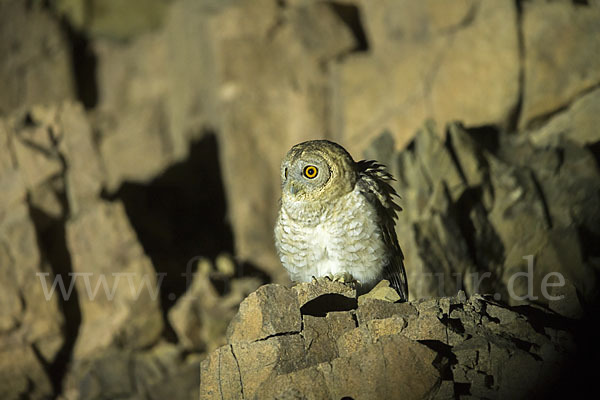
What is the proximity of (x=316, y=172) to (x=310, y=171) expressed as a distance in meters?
0.04

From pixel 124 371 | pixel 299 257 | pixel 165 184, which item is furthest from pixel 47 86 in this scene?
pixel 299 257

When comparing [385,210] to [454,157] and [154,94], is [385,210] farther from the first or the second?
[154,94]

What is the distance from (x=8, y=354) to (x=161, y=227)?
12.5 ft

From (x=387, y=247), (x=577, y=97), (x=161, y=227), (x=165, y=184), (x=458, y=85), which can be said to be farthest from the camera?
(x=165, y=184)

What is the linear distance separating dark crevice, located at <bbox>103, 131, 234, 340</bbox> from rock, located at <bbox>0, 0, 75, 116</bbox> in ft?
7.65

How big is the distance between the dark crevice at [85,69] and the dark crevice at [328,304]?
10.3 meters

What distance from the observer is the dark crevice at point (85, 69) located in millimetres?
12500

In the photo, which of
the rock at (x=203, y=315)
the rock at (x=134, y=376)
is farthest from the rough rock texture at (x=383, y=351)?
the rock at (x=203, y=315)

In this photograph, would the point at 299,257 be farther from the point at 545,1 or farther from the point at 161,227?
the point at 161,227

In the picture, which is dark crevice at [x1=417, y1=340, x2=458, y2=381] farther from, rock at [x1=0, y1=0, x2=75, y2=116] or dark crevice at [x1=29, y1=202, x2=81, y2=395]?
rock at [x1=0, y1=0, x2=75, y2=116]

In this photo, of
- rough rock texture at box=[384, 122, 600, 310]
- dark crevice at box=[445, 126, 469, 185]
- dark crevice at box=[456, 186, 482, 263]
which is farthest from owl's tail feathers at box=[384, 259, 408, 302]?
dark crevice at box=[445, 126, 469, 185]

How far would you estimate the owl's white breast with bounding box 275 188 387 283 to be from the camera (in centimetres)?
412

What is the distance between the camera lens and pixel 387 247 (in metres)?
4.27

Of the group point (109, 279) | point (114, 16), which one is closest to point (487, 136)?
point (109, 279)
